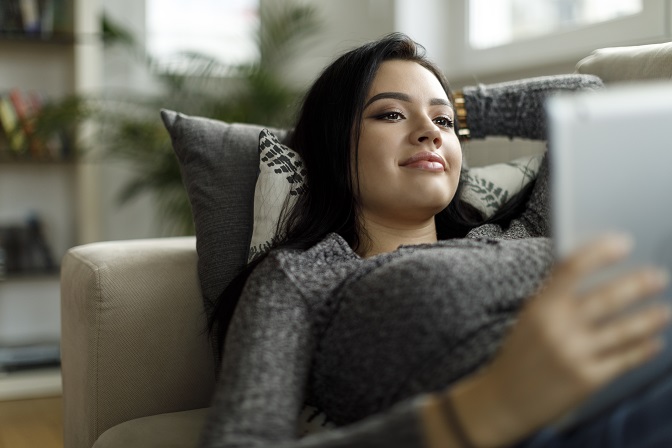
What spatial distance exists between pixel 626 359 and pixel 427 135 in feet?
2.20

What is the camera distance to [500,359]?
74 cm

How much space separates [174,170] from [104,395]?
5.66ft

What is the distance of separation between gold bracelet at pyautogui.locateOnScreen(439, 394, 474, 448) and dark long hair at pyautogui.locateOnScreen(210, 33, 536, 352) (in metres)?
0.57

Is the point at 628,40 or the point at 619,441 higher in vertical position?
the point at 628,40

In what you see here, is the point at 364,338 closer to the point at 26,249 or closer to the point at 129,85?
the point at 26,249

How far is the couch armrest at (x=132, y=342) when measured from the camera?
137 centimetres

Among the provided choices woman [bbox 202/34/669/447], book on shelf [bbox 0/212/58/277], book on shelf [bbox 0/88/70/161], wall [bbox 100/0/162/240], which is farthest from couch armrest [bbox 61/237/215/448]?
wall [bbox 100/0/162/240]

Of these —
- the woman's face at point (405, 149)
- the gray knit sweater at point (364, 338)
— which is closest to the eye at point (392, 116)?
the woman's face at point (405, 149)

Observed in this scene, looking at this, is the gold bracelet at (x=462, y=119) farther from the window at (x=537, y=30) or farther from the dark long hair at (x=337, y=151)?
the window at (x=537, y=30)

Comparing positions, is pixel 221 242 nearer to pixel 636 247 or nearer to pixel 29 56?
pixel 636 247

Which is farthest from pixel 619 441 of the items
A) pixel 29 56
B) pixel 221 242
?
pixel 29 56

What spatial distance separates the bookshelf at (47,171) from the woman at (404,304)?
195 cm

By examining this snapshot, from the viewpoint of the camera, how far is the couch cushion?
1.21 m

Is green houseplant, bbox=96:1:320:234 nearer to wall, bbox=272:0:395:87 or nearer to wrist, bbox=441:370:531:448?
wall, bbox=272:0:395:87
